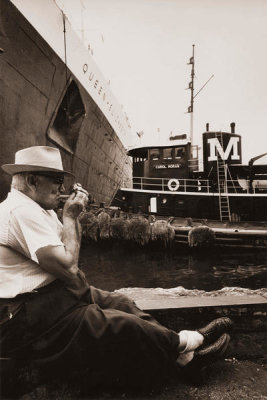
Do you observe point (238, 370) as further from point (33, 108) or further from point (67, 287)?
point (33, 108)

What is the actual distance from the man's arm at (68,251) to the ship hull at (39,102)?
617 centimetres

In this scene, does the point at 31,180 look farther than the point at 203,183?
No

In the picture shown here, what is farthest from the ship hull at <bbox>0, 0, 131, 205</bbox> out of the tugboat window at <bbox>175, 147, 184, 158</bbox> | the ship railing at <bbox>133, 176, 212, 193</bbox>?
the tugboat window at <bbox>175, 147, 184, 158</bbox>

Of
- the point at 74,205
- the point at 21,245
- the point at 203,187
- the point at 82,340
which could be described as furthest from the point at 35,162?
the point at 203,187

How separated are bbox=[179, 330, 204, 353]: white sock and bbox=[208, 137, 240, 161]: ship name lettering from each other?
45.5 ft

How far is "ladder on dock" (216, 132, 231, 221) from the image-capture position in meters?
13.6

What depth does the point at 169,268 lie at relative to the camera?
10109mm

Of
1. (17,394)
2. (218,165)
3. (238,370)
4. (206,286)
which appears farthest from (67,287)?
(218,165)

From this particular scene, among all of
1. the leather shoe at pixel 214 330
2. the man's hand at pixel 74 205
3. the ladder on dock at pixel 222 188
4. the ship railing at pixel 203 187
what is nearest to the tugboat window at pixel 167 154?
the ship railing at pixel 203 187

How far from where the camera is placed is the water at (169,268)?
8609 millimetres

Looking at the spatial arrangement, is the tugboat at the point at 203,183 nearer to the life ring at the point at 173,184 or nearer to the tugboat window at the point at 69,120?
the life ring at the point at 173,184

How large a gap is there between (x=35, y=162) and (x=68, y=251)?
0.55 meters

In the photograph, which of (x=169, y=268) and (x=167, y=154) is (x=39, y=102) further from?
(x=167, y=154)

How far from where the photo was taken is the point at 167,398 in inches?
66.9
